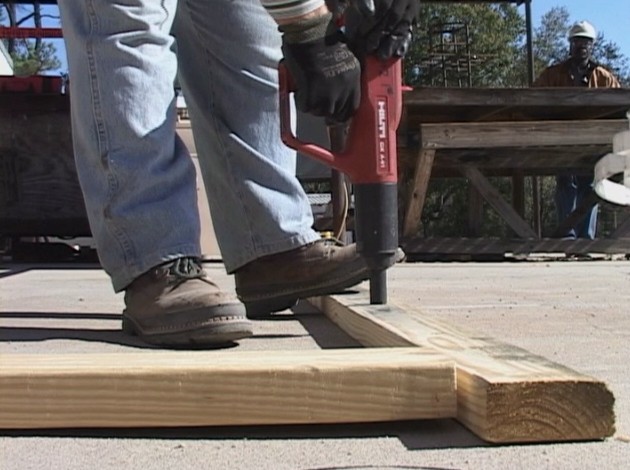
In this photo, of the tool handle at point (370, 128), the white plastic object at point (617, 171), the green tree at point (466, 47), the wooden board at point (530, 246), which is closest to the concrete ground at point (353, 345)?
the tool handle at point (370, 128)

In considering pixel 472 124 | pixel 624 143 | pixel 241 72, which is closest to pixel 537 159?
pixel 472 124

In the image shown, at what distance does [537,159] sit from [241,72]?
483 cm

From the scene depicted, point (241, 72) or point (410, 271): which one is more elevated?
point (241, 72)

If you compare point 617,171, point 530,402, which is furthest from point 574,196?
point 530,402

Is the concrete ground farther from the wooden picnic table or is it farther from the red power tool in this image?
the wooden picnic table

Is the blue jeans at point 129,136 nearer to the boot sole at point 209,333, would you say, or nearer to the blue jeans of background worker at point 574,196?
the boot sole at point 209,333

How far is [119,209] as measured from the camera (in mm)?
1487

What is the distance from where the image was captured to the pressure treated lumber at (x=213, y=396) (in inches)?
36.7

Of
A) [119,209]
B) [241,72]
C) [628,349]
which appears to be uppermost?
[241,72]

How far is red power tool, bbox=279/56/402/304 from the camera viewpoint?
5.10 ft

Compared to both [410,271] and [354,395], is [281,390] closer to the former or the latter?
[354,395]

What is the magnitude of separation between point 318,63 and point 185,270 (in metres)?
0.40

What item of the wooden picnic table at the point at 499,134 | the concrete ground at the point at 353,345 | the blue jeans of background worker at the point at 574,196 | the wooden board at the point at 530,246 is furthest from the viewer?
the blue jeans of background worker at the point at 574,196

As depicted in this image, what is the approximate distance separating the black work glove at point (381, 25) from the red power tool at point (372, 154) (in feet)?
0.09
